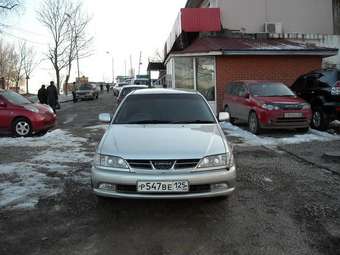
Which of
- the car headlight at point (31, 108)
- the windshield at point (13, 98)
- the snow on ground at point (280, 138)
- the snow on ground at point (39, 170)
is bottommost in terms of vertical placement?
the snow on ground at point (39, 170)

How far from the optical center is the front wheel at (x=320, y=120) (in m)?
12.1

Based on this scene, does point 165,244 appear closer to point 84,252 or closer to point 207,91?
point 84,252

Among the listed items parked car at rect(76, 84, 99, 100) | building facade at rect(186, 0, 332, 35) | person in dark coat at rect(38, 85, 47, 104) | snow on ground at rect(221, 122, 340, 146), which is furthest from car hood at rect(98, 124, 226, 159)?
parked car at rect(76, 84, 99, 100)

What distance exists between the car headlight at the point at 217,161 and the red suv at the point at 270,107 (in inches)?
273

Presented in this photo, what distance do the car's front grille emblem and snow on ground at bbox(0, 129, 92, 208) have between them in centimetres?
191

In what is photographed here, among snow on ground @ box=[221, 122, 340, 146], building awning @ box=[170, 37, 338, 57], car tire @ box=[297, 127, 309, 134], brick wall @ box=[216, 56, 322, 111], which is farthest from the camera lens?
brick wall @ box=[216, 56, 322, 111]

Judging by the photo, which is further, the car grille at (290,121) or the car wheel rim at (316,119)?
the car wheel rim at (316,119)

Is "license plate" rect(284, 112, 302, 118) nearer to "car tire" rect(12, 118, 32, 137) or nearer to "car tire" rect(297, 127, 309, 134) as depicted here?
"car tire" rect(297, 127, 309, 134)

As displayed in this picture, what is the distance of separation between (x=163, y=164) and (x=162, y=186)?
9.8 inches

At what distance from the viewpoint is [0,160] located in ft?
28.1

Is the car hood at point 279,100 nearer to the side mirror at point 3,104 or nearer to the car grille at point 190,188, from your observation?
the side mirror at point 3,104

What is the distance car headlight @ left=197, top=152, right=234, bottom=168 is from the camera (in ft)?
15.7

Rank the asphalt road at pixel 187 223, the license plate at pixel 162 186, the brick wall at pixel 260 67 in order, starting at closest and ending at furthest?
1. the asphalt road at pixel 187 223
2. the license plate at pixel 162 186
3. the brick wall at pixel 260 67

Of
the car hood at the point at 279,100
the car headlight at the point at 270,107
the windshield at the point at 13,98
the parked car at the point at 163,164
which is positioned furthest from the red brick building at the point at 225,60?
the parked car at the point at 163,164
